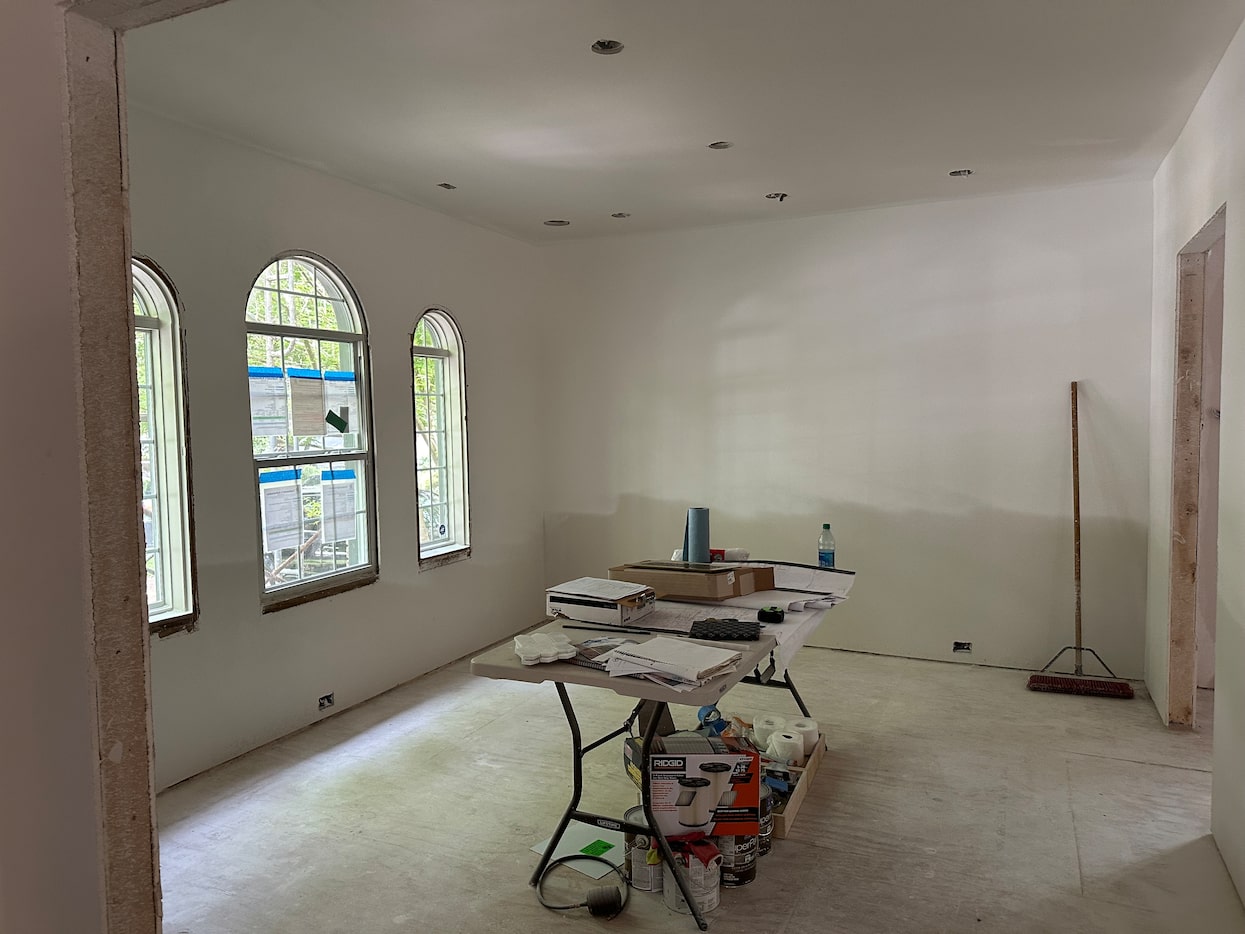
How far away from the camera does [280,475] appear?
13.7 ft

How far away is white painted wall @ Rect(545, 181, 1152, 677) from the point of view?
489cm

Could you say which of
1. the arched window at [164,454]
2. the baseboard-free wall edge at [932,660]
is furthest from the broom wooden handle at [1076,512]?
the arched window at [164,454]

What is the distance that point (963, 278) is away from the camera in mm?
5148

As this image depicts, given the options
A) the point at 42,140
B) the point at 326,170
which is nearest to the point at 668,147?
the point at 326,170

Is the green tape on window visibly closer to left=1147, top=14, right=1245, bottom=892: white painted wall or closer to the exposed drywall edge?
the exposed drywall edge

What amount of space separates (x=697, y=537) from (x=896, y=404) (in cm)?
247

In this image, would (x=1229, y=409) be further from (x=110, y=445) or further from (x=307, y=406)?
(x=307, y=406)

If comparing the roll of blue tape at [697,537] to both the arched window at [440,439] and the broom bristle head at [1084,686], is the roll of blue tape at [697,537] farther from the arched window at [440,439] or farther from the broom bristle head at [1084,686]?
the broom bristle head at [1084,686]

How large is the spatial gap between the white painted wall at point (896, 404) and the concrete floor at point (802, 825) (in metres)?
0.89

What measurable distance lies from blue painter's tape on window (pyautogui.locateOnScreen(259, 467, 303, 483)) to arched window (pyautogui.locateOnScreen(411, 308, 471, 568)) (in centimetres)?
89

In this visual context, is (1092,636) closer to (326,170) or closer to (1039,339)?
(1039,339)

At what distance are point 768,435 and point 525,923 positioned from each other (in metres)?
3.71

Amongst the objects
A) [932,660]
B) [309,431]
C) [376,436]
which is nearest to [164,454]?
[309,431]

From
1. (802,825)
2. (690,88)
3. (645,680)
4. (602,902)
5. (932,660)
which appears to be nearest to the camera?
(645,680)
